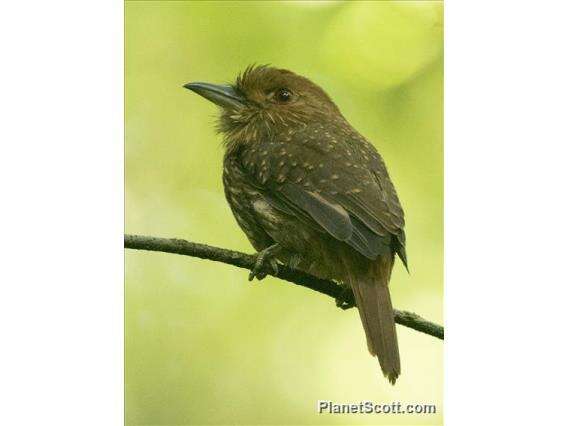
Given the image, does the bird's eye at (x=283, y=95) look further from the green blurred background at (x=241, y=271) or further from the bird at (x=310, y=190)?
the green blurred background at (x=241, y=271)

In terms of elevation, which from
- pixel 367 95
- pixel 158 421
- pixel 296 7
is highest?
pixel 296 7

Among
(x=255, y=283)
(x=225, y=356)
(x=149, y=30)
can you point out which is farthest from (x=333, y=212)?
(x=149, y=30)

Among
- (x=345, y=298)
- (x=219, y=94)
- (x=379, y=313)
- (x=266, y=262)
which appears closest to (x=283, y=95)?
(x=219, y=94)

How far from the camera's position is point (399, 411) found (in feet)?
15.2

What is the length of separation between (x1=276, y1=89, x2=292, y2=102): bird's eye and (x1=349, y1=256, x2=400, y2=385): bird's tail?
931mm

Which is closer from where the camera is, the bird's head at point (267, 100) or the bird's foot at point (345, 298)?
the bird's foot at point (345, 298)

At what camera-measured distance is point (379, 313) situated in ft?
14.2

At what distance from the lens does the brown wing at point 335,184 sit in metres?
4.34

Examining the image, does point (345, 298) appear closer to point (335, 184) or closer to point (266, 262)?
point (266, 262)

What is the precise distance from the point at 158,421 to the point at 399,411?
40.4 inches

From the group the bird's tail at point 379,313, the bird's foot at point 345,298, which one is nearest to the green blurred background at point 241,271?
the bird's foot at point 345,298

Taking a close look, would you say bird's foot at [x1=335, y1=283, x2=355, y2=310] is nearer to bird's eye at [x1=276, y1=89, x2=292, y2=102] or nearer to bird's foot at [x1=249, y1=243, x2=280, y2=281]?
bird's foot at [x1=249, y1=243, x2=280, y2=281]

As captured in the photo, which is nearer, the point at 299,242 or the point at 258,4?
the point at 299,242

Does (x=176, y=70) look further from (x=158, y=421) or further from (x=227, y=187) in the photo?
(x=158, y=421)
